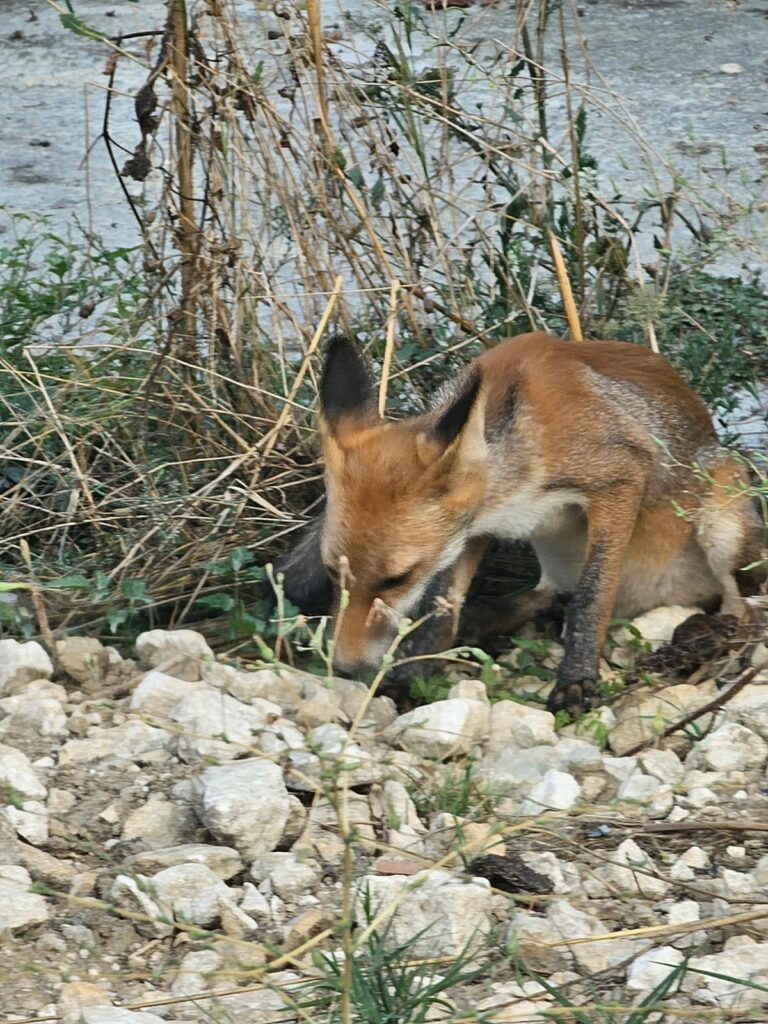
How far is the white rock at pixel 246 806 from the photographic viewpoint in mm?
3918

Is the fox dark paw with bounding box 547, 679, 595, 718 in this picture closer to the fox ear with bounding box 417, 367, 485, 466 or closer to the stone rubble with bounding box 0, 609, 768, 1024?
the stone rubble with bounding box 0, 609, 768, 1024

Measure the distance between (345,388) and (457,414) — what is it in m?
0.47

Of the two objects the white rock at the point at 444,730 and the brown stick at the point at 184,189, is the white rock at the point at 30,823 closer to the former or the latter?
the white rock at the point at 444,730

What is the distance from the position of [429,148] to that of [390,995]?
5329mm

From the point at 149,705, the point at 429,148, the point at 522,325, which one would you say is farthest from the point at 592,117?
the point at 149,705

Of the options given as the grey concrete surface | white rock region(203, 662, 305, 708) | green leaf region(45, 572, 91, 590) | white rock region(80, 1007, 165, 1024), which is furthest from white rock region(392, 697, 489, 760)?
the grey concrete surface

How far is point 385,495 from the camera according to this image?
4.83 m

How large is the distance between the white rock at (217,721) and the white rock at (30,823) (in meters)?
0.44

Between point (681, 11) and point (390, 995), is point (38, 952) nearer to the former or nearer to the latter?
point (390, 995)

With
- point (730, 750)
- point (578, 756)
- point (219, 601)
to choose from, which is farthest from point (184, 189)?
point (730, 750)

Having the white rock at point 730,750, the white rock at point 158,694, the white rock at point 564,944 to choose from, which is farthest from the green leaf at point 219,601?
the white rock at point 564,944

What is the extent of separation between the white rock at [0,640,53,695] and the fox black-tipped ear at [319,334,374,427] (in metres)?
1.19

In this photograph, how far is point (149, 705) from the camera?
15.3 ft

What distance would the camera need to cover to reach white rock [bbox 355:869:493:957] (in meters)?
3.51
